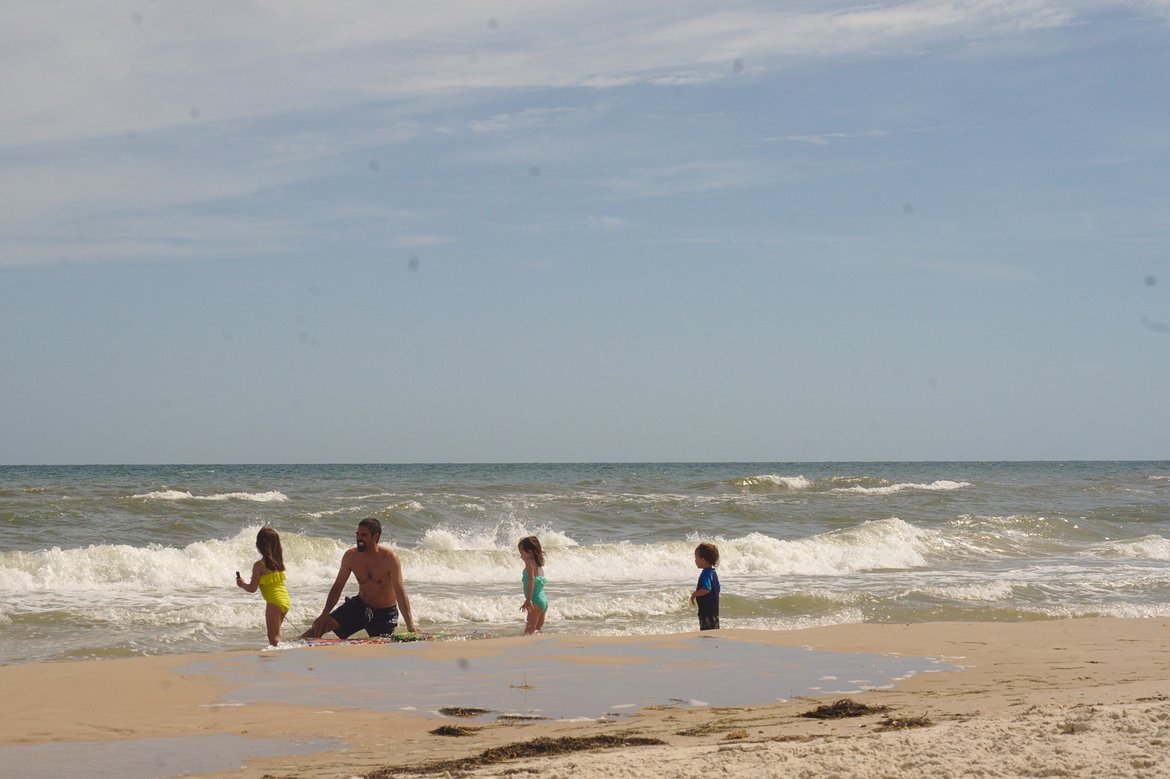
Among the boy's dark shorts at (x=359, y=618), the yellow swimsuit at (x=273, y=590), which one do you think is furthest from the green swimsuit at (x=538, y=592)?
the yellow swimsuit at (x=273, y=590)

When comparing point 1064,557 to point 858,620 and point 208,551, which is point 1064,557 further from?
point 208,551

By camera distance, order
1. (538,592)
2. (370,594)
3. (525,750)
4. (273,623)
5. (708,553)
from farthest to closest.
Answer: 1. (538,592)
2. (708,553)
3. (370,594)
4. (273,623)
5. (525,750)

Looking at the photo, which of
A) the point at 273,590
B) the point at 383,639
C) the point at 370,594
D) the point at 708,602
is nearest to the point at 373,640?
the point at 383,639

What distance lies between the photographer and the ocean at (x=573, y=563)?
41.6 feet

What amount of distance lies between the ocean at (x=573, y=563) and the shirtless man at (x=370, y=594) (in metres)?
1.46

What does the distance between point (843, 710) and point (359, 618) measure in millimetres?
5011

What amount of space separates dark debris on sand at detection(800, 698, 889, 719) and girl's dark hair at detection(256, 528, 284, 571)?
512cm

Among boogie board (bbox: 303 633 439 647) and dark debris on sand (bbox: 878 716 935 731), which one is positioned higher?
dark debris on sand (bbox: 878 716 935 731)

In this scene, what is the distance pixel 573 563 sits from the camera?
1850 cm

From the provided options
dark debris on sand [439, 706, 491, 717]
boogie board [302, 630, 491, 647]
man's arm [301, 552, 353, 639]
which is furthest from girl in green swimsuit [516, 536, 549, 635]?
dark debris on sand [439, 706, 491, 717]

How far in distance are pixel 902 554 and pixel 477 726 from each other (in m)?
15.1

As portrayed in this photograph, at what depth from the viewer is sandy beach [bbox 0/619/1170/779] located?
5.20 m

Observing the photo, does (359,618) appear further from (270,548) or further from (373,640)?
(270,548)

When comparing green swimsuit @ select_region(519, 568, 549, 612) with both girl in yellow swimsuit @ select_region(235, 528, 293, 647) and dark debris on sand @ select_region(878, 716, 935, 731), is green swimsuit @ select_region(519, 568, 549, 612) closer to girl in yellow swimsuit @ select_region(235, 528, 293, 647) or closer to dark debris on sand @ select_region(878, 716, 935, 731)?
girl in yellow swimsuit @ select_region(235, 528, 293, 647)
